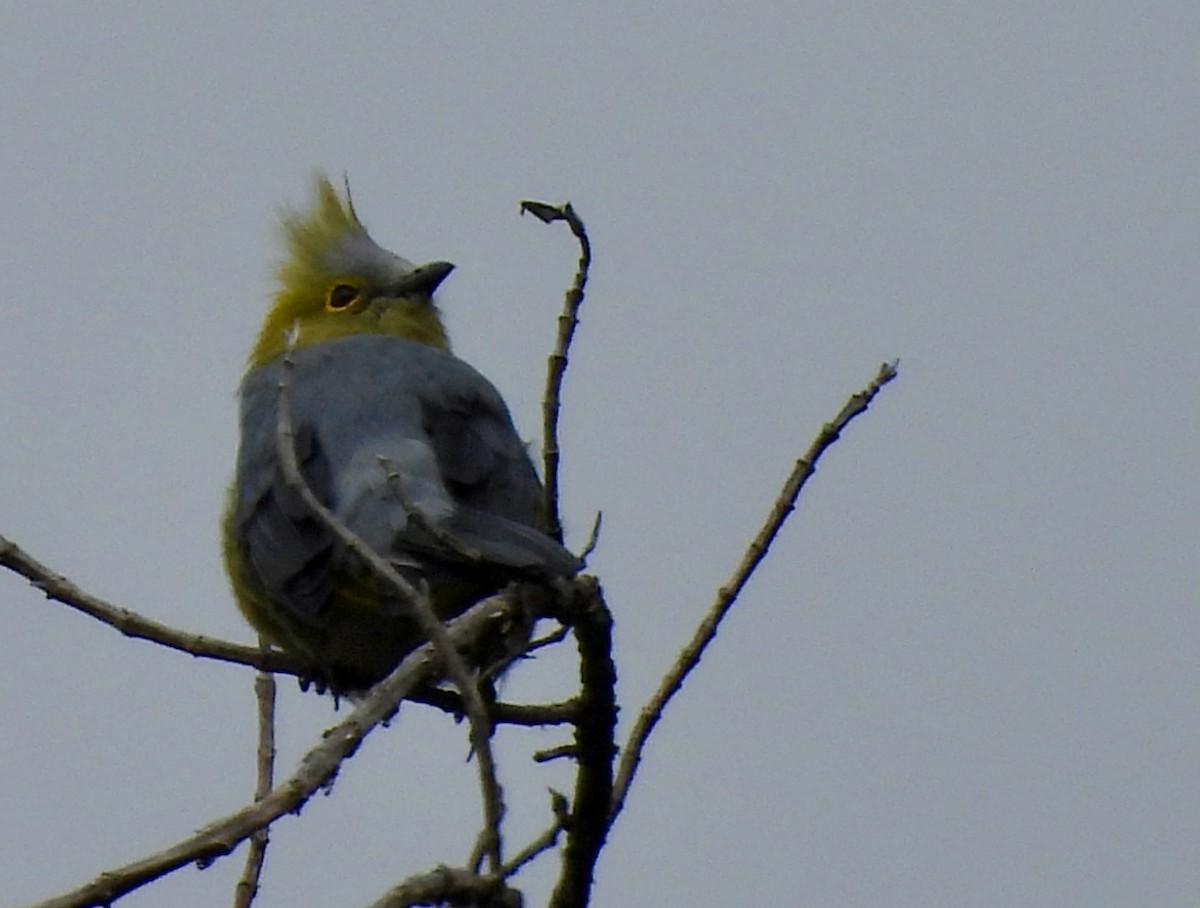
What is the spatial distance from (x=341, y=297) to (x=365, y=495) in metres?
2.98

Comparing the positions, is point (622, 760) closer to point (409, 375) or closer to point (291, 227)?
point (409, 375)

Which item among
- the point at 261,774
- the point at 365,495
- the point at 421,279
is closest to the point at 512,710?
the point at 261,774

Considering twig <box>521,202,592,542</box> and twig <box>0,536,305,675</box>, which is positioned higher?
twig <box>521,202,592,542</box>

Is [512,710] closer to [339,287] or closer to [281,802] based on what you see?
[281,802]

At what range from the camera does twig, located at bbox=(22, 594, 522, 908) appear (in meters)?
3.15

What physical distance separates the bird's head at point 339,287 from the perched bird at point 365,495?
0.86m

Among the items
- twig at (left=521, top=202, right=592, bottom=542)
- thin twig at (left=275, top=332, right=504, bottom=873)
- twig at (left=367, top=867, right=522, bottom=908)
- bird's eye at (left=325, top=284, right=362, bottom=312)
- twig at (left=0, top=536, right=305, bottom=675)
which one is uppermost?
bird's eye at (left=325, top=284, right=362, bottom=312)

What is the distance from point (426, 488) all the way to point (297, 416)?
87 cm

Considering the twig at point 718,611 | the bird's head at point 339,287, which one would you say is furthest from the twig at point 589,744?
the bird's head at point 339,287

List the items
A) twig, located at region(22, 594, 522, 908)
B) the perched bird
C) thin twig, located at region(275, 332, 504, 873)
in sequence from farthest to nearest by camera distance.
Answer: the perched bird, thin twig, located at region(275, 332, 504, 873), twig, located at region(22, 594, 522, 908)

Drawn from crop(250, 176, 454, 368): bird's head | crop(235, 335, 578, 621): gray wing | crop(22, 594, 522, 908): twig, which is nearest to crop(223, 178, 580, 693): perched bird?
crop(235, 335, 578, 621): gray wing

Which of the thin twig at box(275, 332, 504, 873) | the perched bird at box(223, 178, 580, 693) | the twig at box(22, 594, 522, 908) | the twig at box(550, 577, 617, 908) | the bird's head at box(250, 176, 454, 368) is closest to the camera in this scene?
the twig at box(22, 594, 522, 908)

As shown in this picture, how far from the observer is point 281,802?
336cm

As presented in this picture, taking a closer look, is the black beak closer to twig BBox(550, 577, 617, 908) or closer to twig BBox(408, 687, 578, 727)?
twig BBox(408, 687, 578, 727)
